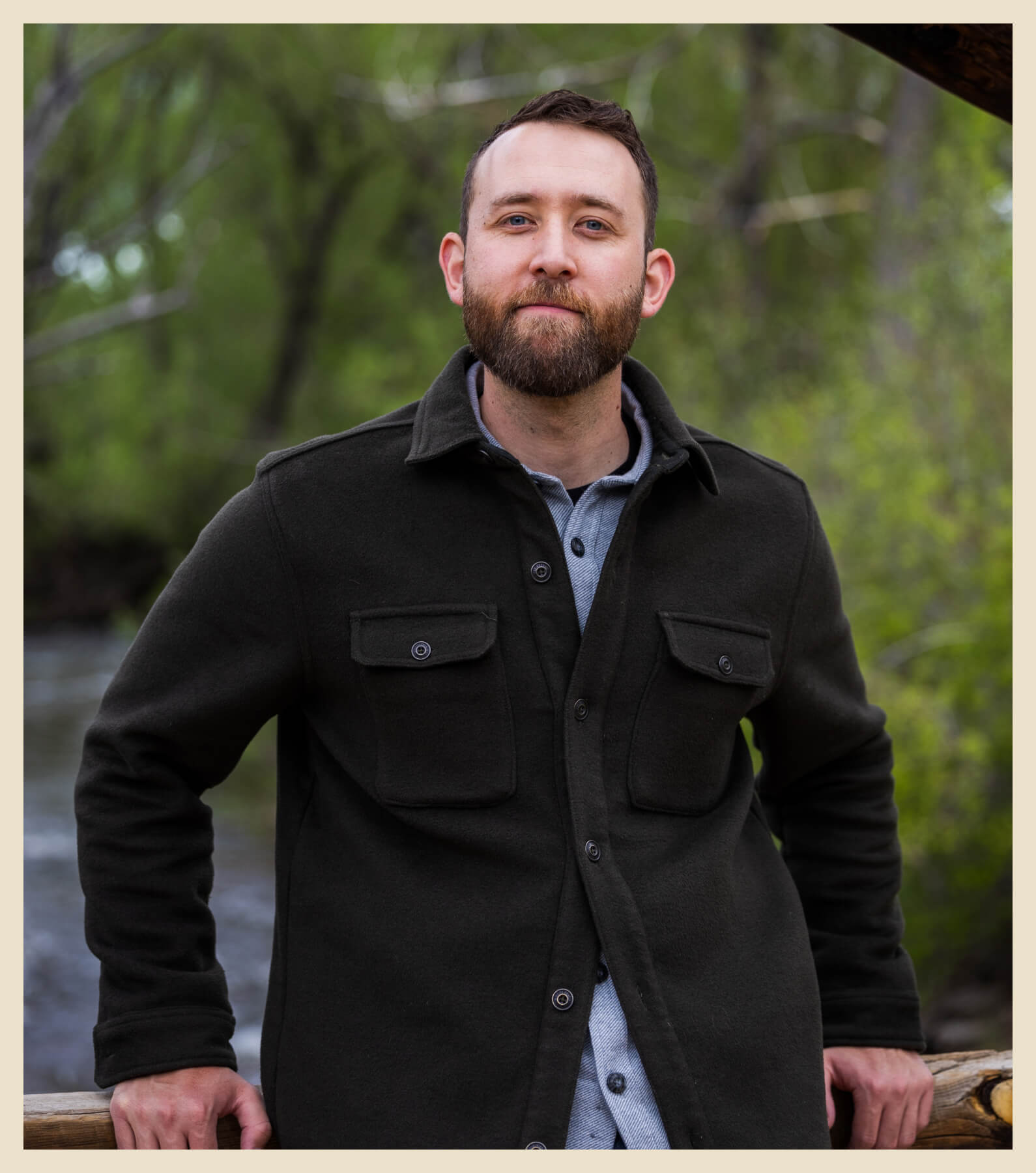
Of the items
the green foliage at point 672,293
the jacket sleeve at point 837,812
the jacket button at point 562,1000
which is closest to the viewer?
the jacket button at point 562,1000

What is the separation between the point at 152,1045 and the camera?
192 cm

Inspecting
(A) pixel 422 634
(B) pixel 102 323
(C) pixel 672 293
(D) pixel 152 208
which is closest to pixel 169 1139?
(A) pixel 422 634

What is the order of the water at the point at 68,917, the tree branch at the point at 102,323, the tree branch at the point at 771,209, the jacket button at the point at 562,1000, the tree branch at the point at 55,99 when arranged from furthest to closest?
the tree branch at the point at 771,209 → the tree branch at the point at 102,323 → the tree branch at the point at 55,99 → the water at the point at 68,917 → the jacket button at the point at 562,1000

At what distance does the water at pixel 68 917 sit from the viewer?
7.62m

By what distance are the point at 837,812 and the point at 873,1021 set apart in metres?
0.36

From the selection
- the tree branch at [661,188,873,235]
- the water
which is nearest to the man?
the water

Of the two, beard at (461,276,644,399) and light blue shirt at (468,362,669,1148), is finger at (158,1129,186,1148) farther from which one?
beard at (461,276,644,399)

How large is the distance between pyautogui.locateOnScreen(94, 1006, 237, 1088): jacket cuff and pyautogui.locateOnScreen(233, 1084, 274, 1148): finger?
76 millimetres

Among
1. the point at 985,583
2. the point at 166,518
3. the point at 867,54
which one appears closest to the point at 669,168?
the point at 867,54

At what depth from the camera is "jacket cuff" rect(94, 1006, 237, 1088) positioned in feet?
6.29

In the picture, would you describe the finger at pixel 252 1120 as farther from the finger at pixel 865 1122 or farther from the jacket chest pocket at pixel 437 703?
the finger at pixel 865 1122

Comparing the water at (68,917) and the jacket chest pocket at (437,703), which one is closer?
the jacket chest pocket at (437,703)

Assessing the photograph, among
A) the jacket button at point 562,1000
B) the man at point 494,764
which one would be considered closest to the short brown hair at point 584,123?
the man at point 494,764

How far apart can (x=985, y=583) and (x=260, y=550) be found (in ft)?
14.1
